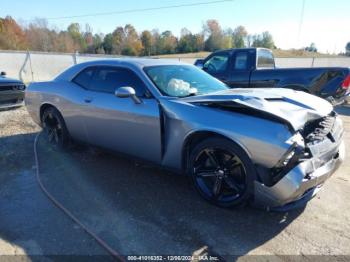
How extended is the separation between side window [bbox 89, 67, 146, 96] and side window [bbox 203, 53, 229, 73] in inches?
174

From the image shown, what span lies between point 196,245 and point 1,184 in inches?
110

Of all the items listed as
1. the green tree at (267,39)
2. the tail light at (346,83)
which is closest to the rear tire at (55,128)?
the tail light at (346,83)

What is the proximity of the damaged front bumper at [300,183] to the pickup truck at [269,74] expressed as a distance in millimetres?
4044

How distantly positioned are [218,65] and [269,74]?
1548mm

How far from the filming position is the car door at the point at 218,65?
8.01 m

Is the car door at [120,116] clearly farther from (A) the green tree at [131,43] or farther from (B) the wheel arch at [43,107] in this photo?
(A) the green tree at [131,43]

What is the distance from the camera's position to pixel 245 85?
7.58 meters

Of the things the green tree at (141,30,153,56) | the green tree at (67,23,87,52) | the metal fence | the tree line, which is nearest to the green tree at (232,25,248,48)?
A: the tree line

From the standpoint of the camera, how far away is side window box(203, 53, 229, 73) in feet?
26.5

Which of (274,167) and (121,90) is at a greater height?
(121,90)

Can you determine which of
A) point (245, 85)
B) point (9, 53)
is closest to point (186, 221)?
point (245, 85)

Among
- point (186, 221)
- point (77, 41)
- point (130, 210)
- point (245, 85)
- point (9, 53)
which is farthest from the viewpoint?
point (77, 41)

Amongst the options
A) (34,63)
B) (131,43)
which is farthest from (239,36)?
(34,63)

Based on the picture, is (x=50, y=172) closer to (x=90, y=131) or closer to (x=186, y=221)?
(x=90, y=131)
